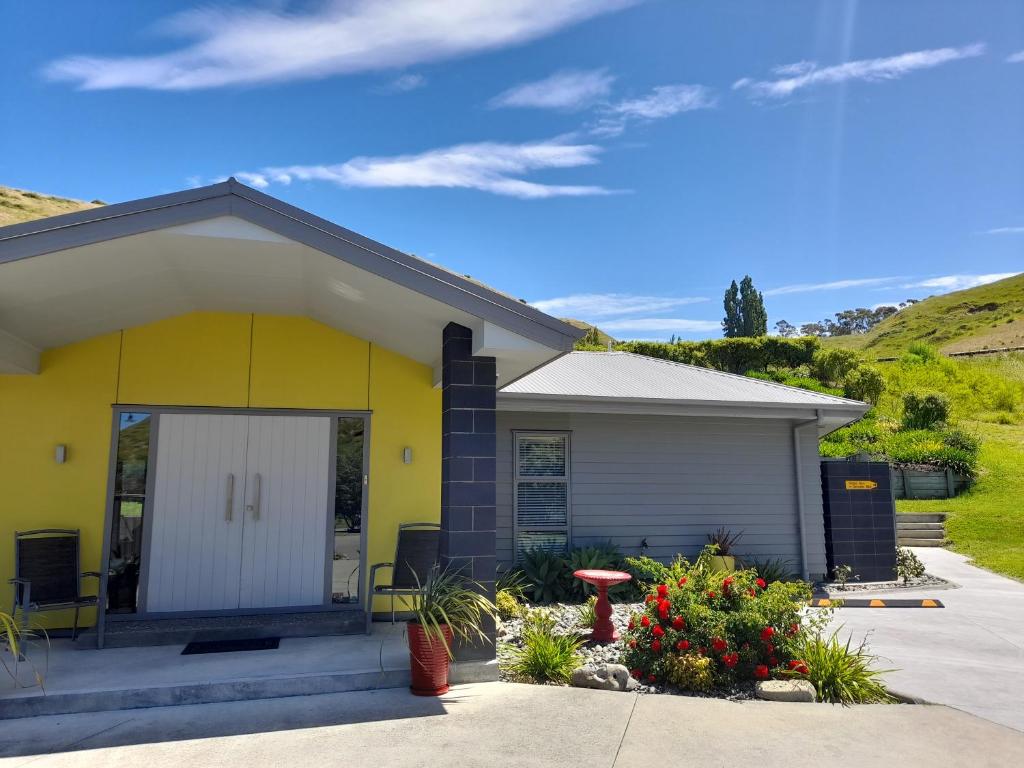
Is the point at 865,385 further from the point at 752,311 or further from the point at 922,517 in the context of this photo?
the point at 752,311

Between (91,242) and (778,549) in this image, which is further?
(778,549)

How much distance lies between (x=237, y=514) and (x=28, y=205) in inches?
2637

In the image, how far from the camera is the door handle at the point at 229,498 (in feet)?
21.0

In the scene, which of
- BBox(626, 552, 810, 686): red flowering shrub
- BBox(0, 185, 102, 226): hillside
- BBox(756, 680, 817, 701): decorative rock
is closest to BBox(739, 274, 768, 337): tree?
BBox(626, 552, 810, 686): red flowering shrub

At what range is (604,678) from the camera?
192 inches

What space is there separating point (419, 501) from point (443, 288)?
2.87 metres

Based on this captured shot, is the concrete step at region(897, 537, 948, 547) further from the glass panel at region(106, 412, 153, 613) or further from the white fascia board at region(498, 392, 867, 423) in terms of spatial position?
the glass panel at region(106, 412, 153, 613)

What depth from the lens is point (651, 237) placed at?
22250 mm

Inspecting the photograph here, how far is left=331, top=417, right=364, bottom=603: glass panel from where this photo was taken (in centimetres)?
654

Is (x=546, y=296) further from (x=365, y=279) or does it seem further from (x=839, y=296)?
(x=365, y=279)

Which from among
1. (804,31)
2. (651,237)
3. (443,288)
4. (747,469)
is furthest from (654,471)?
(651,237)

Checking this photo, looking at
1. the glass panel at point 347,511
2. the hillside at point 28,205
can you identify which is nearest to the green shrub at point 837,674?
the glass panel at point 347,511

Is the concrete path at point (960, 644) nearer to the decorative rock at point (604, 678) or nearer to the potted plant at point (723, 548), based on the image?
the potted plant at point (723, 548)

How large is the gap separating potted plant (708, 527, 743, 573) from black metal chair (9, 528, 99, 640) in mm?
6926
